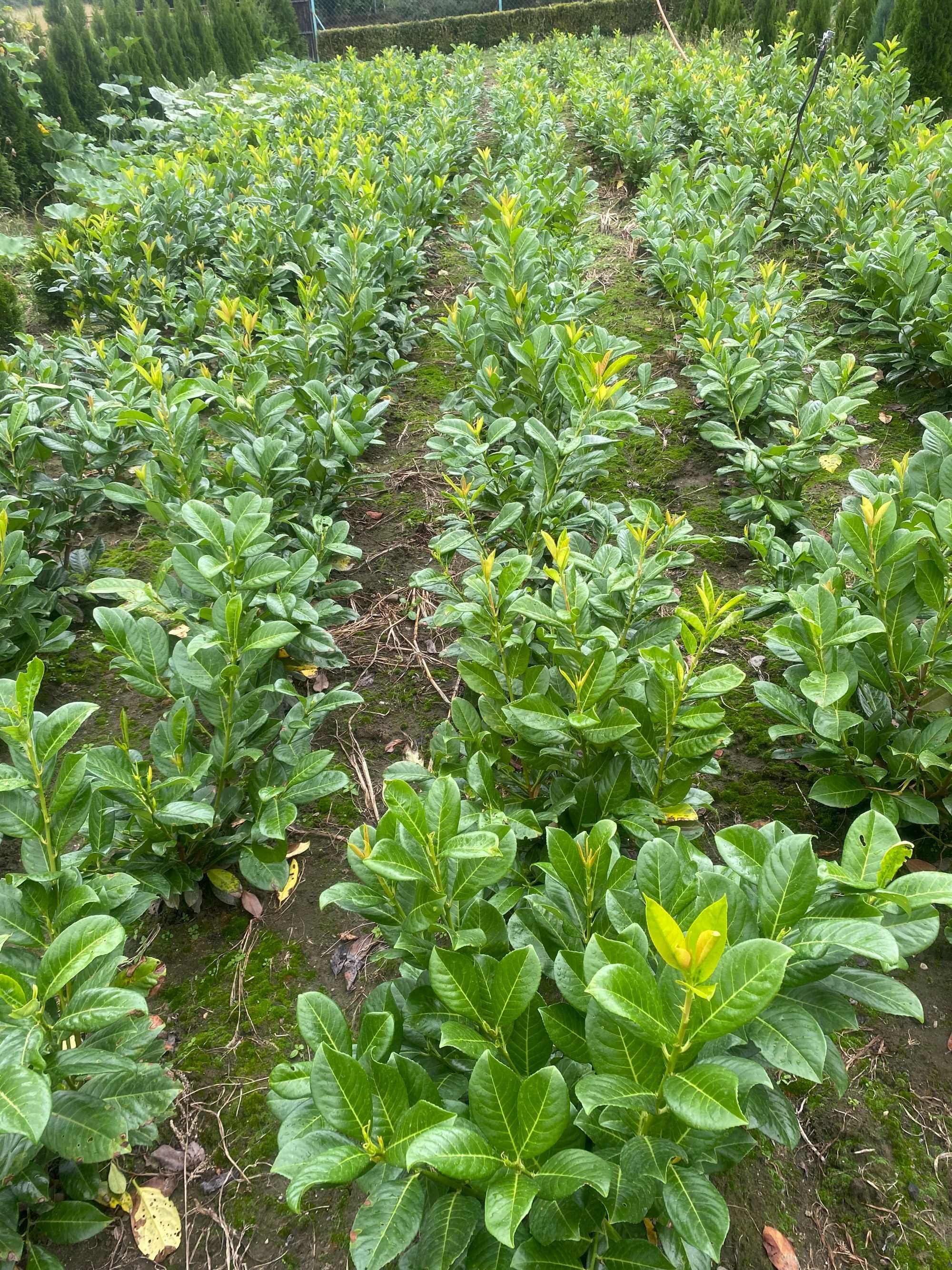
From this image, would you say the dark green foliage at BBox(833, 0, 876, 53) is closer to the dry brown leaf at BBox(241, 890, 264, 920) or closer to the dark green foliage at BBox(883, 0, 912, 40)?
the dark green foliage at BBox(883, 0, 912, 40)

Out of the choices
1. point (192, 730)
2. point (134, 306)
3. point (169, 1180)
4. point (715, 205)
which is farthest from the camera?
point (715, 205)

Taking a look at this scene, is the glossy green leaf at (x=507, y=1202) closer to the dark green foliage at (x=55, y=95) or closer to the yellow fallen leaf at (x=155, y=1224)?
the yellow fallen leaf at (x=155, y=1224)

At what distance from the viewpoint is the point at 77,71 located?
1147 cm

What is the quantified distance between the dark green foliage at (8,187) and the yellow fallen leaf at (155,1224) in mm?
11213

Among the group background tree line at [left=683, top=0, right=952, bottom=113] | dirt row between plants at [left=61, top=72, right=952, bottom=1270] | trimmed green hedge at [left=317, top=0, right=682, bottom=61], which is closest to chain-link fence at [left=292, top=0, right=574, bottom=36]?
trimmed green hedge at [left=317, top=0, right=682, bottom=61]

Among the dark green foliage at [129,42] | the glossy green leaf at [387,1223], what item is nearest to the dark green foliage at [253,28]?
the dark green foliage at [129,42]

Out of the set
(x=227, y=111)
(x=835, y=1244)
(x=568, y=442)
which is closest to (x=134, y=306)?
(x=568, y=442)

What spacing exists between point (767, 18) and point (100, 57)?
35.4ft

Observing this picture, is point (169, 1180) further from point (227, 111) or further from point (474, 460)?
point (227, 111)

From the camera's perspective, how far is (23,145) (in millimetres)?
9625

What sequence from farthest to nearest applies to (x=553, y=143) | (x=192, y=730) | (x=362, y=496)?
(x=553, y=143) < (x=362, y=496) < (x=192, y=730)

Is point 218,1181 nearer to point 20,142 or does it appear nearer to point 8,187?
point 8,187

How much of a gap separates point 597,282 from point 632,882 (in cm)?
532

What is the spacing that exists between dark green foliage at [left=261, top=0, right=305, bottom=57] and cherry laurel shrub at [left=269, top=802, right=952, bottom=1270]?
74.7 ft
